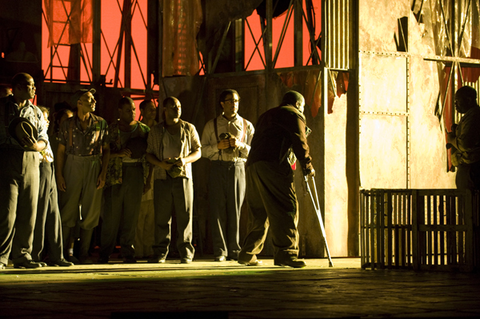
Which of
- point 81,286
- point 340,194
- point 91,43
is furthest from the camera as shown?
point 91,43

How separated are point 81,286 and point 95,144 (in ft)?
10.0

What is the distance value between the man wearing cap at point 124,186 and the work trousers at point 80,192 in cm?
34

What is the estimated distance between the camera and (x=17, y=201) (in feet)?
25.3

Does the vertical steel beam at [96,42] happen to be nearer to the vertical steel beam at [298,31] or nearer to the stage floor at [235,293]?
the vertical steel beam at [298,31]

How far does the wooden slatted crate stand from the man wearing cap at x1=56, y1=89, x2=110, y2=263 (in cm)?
281

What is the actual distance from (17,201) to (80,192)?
0.93 meters

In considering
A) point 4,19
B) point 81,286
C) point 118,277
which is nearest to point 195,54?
point 118,277

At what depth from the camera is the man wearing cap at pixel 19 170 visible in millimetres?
7547

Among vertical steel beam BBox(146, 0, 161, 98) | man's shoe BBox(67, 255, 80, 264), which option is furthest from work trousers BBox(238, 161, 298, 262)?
vertical steel beam BBox(146, 0, 161, 98)

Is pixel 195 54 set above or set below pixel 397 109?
above

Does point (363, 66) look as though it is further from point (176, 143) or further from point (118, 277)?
point (118, 277)

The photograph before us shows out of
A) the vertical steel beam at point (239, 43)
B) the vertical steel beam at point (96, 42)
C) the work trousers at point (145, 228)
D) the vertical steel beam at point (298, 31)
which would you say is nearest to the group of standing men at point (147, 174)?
the work trousers at point (145, 228)

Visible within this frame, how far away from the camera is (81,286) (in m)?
5.73

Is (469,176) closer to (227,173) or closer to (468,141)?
(468,141)
